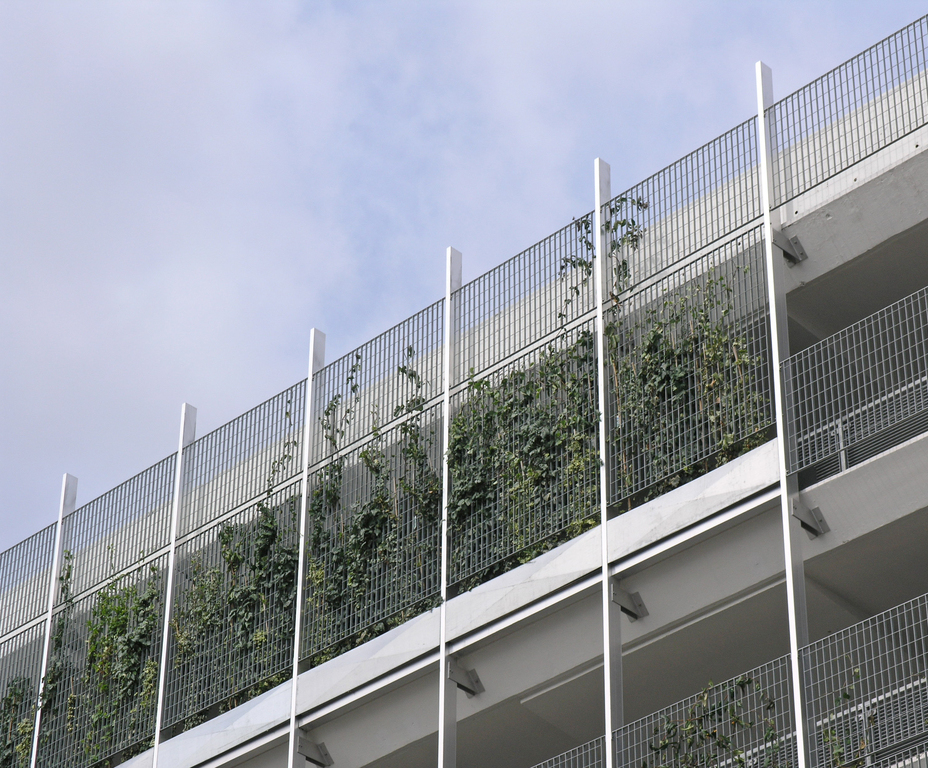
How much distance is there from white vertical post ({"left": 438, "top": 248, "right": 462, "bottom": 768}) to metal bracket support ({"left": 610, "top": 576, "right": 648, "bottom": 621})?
85.0 inches

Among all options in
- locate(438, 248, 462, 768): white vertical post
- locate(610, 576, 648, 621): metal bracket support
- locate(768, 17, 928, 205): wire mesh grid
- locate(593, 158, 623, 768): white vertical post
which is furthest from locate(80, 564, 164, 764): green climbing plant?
locate(768, 17, 928, 205): wire mesh grid

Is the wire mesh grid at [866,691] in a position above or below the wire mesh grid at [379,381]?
below

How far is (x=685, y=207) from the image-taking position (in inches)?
703

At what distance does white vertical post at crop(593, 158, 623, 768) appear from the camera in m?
16.2

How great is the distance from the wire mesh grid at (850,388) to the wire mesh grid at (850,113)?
1.67m

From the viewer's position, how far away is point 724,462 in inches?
650

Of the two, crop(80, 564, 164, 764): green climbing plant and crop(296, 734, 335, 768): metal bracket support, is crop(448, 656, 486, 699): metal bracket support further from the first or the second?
crop(80, 564, 164, 764): green climbing plant

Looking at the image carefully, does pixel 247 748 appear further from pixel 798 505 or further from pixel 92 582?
pixel 798 505

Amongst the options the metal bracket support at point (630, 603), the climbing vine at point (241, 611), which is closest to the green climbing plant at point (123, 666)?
the climbing vine at point (241, 611)

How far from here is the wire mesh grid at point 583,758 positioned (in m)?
16.6

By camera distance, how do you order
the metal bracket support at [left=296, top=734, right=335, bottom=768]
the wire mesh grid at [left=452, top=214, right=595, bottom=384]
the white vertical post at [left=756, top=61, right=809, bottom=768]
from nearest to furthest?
the white vertical post at [left=756, top=61, right=809, bottom=768], the wire mesh grid at [left=452, top=214, right=595, bottom=384], the metal bracket support at [left=296, top=734, right=335, bottom=768]

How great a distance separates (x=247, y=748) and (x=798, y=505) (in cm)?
764

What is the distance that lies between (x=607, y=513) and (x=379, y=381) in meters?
4.14

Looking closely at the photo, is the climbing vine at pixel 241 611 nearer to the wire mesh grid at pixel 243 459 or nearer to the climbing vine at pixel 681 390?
the wire mesh grid at pixel 243 459
